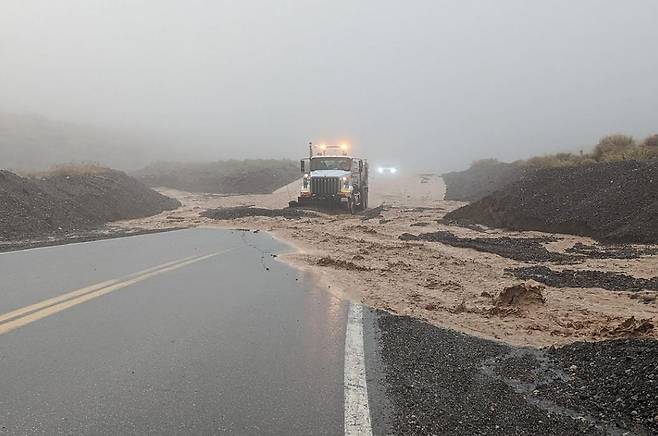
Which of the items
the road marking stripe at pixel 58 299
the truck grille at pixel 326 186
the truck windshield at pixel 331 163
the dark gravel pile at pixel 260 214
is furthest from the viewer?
the truck windshield at pixel 331 163

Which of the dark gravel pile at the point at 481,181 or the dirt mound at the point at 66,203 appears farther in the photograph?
the dark gravel pile at the point at 481,181

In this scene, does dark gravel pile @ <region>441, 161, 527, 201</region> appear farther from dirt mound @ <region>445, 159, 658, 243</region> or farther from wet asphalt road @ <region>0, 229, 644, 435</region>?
wet asphalt road @ <region>0, 229, 644, 435</region>

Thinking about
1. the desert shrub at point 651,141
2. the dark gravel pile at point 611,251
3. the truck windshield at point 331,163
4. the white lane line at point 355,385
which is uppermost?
the desert shrub at point 651,141

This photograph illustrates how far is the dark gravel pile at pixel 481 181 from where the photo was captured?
3803 centimetres

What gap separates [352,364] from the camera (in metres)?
4.69

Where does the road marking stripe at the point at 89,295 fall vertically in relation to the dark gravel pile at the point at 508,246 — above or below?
above

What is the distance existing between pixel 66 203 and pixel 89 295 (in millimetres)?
16189

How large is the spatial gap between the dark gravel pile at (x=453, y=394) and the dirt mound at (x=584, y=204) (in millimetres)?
10609

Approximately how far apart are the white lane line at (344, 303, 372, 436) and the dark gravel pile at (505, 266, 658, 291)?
4.71 m

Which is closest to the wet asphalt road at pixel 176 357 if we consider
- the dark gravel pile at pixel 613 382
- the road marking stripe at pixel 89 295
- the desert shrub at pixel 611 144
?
the road marking stripe at pixel 89 295

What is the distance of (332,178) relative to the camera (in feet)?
84.2

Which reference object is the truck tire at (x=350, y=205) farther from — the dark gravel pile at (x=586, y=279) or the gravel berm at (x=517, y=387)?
the gravel berm at (x=517, y=387)

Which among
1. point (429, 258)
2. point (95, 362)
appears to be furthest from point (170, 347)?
point (429, 258)

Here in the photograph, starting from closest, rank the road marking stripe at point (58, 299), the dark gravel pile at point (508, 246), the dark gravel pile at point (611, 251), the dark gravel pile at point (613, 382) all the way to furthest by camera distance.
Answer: the dark gravel pile at point (613, 382)
the road marking stripe at point (58, 299)
the dark gravel pile at point (611, 251)
the dark gravel pile at point (508, 246)
